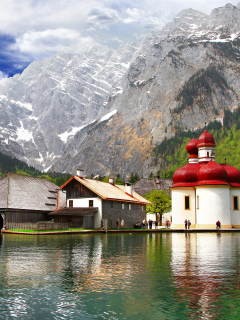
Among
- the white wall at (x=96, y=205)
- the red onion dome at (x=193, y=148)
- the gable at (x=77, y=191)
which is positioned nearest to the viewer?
the white wall at (x=96, y=205)

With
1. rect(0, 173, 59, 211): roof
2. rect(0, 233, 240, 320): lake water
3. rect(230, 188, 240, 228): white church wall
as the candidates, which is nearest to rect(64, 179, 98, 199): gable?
rect(0, 173, 59, 211): roof

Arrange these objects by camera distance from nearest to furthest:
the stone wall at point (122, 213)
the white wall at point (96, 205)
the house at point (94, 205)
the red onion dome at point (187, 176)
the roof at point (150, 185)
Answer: the house at point (94, 205) < the white wall at point (96, 205) < the stone wall at point (122, 213) < the red onion dome at point (187, 176) < the roof at point (150, 185)

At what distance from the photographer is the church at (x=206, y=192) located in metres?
65.4

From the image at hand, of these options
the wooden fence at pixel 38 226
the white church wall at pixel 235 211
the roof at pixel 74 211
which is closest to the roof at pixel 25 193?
the roof at pixel 74 211

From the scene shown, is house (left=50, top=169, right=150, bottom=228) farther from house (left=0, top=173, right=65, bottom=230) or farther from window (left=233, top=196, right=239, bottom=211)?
window (left=233, top=196, right=239, bottom=211)

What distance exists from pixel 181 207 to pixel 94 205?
17.0 metres

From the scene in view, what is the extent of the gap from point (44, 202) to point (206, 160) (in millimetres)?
30922

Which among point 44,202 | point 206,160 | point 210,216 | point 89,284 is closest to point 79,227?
point 44,202

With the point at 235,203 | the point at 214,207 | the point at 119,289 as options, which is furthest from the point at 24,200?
the point at 119,289

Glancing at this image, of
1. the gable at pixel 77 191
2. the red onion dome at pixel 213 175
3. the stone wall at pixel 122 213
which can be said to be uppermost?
the red onion dome at pixel 213 175

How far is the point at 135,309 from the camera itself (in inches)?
447

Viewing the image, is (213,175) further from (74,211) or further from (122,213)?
(74,211)

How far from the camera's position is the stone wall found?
6362 centimetres

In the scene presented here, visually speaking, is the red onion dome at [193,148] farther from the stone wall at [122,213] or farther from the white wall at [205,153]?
the stone wall at [122,213]
